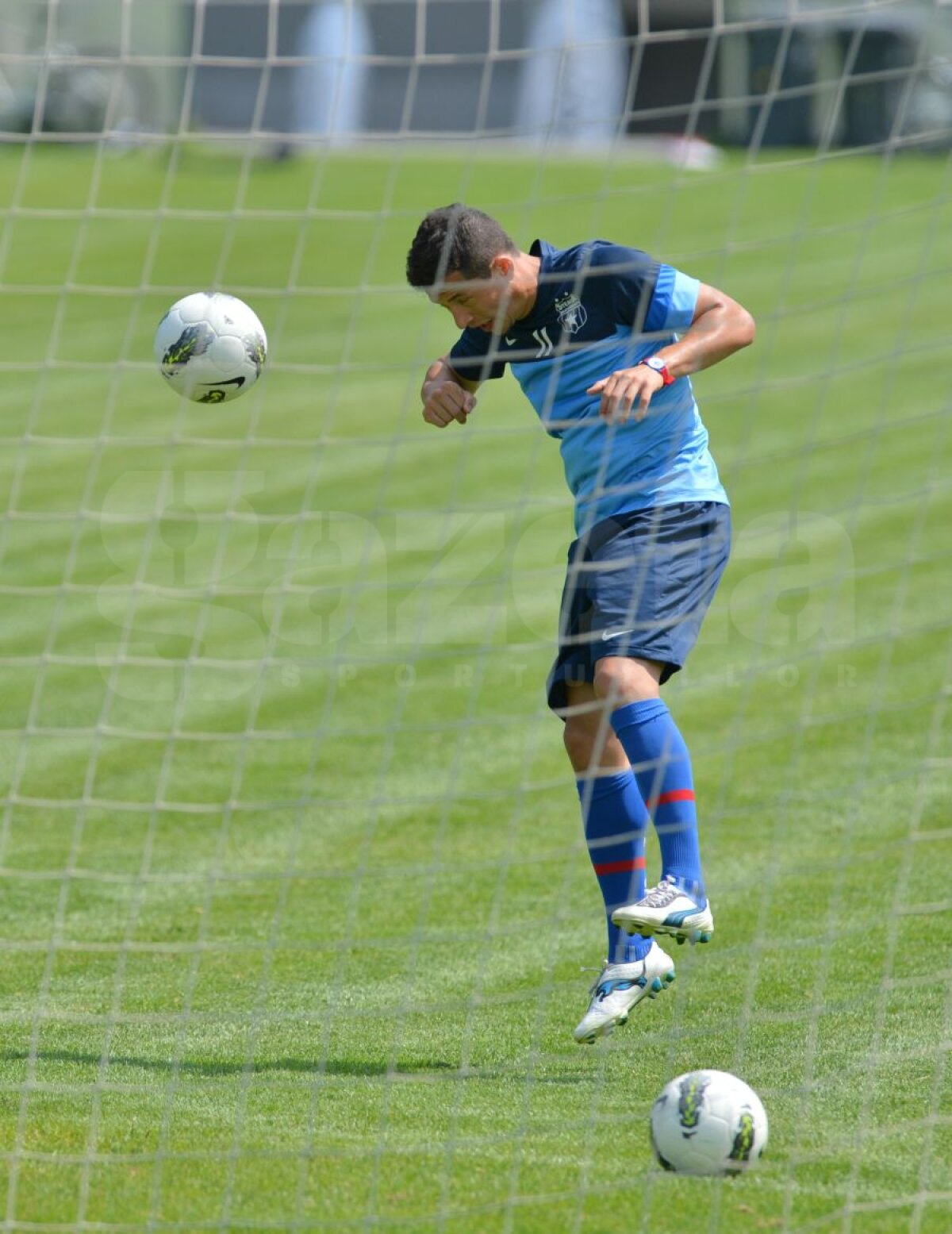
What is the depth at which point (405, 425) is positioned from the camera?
17.0 metres

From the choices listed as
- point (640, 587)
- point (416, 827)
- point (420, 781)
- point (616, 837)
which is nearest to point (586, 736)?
point (616, 837)

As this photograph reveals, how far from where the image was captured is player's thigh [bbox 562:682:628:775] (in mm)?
5177

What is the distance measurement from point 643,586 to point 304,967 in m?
1.86

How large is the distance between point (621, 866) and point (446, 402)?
1.51 meters

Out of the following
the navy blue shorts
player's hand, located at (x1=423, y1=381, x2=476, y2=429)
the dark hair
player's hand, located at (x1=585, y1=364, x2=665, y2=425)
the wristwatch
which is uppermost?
the dark hair

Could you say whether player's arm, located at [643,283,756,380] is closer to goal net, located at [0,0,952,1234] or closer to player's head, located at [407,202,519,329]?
goal net, located at [0,0,952,1234]

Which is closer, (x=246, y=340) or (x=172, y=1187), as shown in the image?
(x=172, y=1187)

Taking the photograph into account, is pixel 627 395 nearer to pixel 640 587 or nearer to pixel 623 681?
pixel 640 587

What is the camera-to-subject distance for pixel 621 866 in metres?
5.13

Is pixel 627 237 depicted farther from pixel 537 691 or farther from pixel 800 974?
pixel 800 974

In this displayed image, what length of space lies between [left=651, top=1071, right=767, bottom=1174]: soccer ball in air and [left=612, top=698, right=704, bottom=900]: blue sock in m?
0.86

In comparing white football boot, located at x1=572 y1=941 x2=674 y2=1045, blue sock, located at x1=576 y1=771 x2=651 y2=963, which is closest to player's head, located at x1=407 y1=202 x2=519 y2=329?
blue sock, located at x1=576 y1=771 x2=651 y2=963

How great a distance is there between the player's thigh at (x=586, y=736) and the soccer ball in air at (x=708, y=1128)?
1261 millimetres

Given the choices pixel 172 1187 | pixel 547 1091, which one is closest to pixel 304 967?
pixel 547 1091
